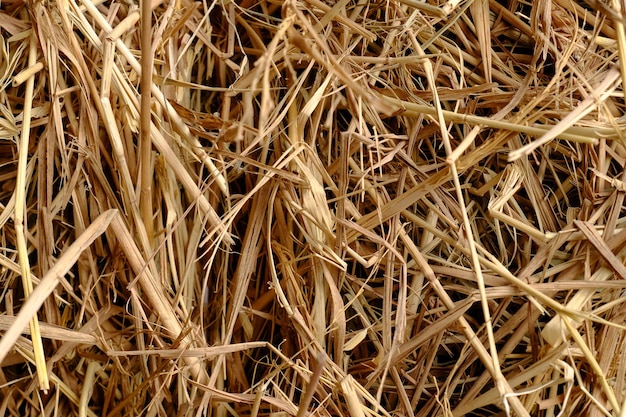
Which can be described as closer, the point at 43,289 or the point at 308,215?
the point at 43,289

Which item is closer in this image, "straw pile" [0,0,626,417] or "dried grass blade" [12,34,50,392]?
"dried grass blade" [12,34,50,392]

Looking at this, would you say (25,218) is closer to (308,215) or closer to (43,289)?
(43,289)

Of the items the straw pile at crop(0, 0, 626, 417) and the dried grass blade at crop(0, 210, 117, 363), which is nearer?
the dried grass blade at crop(0, 210, 117, 363)

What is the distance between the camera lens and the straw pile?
0.66m

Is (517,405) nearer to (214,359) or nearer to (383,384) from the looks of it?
(383,384)

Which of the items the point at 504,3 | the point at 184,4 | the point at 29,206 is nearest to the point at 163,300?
the point at 29,206

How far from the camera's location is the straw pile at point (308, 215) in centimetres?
66

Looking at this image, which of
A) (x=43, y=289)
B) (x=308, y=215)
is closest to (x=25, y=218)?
(x=43, y=289)

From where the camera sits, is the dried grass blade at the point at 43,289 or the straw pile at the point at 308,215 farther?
the straw pile at the point at 308,215

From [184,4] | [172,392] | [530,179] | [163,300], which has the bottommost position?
[172,392]

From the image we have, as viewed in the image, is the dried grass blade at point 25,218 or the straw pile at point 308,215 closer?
the dried grass blade at point 25,218

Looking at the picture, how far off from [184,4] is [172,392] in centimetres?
43

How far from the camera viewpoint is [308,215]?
2.20ft

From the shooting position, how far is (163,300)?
0.66m
